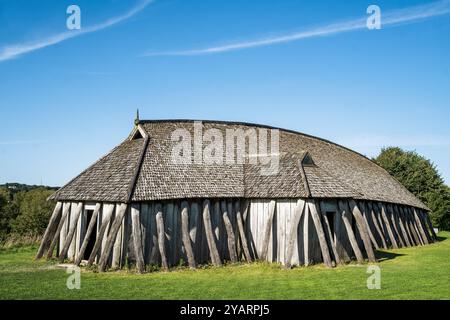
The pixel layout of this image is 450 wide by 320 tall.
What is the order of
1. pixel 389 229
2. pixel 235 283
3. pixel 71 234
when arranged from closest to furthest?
pixel 235 283, pixel 71 234, pixel 389 229

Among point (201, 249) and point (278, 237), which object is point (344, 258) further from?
point (201, 249)

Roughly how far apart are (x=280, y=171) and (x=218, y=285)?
8631 mm

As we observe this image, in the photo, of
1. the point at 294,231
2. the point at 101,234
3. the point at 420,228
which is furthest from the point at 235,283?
the point at 420,228

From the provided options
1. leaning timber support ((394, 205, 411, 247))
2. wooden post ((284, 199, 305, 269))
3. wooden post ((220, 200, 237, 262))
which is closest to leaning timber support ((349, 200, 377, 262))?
wooden post ((284, 199, 305, 269))

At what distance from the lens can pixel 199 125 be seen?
25.3 meters

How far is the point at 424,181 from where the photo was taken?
51.3 m

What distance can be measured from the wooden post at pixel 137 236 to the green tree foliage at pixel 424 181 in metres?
42.7

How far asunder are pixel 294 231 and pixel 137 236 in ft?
23.2

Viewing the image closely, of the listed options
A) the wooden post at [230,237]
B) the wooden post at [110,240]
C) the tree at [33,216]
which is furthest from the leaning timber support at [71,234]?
the tree at [33,216]

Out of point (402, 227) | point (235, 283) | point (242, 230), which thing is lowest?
point (235, 283)

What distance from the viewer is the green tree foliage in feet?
165

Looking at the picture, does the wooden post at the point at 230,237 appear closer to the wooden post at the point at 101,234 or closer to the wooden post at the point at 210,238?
the wooden post at the point at 210,238

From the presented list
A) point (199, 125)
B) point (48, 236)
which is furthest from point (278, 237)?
point (48, 236)

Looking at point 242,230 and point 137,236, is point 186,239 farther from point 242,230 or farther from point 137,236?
point 242,230
